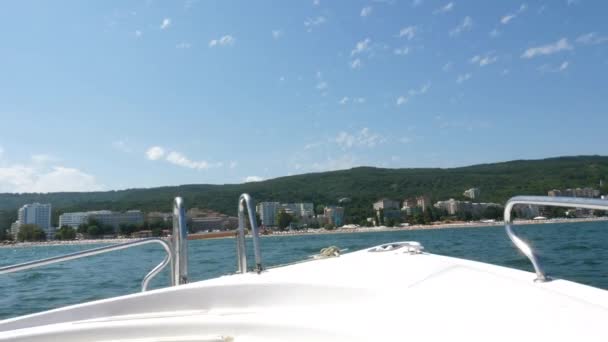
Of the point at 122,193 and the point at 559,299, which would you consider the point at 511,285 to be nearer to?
the point at 559,299

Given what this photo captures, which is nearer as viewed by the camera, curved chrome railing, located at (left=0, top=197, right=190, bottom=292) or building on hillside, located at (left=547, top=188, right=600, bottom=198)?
building on hillside, located at (left=547, top=188, right=600, bottom=198)

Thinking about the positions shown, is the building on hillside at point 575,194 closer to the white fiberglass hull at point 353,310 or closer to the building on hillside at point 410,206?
the white fiberglass hull at point 353,310

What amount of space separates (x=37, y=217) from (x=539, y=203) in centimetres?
8418

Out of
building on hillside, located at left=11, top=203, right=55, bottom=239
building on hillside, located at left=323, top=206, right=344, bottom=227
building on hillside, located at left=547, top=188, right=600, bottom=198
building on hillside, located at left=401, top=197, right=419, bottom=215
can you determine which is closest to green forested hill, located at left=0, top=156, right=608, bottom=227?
building on hillside, located at left=11, top=203, right=55, bottom=239

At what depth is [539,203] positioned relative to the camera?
1298 mm

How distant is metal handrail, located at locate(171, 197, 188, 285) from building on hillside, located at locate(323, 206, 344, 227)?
68.3m

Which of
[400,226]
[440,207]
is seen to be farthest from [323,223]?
[440,207]

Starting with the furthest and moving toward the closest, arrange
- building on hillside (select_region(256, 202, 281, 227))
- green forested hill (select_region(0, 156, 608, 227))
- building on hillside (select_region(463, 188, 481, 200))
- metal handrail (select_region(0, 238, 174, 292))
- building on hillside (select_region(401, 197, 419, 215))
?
building on hillside (select_region(401, 197, 419, 215))
green forested hill (select_region(0, 156, 608, 227))
building on hillside (select_region(463, 188, 481, 200))
building on hillside (select_region(256, 202, 281, 227))
metal handrail (select_region(0, 238, 174, 292))

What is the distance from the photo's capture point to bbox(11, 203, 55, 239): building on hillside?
224 ft

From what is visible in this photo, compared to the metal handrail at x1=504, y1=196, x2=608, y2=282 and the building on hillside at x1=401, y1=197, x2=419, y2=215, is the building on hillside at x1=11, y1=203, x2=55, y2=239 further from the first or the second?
the metal handrail at x1=504, y1=196, x2=608, y2=282

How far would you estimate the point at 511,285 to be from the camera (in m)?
1.43

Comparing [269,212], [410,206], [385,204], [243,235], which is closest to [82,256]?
[243,235]

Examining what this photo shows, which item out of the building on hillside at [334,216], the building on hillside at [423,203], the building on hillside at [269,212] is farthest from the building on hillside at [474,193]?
the building on hillside at [269,212]

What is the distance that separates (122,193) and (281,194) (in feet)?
115
